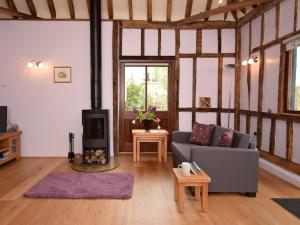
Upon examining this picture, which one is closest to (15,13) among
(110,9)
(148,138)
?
(110,9)

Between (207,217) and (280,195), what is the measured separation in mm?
1350

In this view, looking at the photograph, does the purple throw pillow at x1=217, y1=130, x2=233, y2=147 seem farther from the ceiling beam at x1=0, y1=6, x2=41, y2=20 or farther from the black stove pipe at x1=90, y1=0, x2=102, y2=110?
the ceiling beam at x1=0, y1=6, x2=41, y2=20

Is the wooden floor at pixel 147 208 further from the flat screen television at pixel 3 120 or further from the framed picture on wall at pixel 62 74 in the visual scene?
the framed picture on wall at pixel 62 74

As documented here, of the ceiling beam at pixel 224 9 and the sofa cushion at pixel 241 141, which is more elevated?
the ceiling beam at pixel 224 9

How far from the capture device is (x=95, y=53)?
18.0ft

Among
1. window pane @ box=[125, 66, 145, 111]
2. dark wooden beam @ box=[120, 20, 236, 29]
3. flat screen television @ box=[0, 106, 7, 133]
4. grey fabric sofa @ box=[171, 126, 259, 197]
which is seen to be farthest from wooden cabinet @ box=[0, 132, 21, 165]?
grey fabric sofa @ box=[171, 126, 259, 197]

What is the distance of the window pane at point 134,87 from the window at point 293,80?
3209 mm

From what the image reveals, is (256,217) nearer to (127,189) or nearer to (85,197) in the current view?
(127,189)

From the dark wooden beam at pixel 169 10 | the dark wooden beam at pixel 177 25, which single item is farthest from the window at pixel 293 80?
the dark wooden beam at pixel 169 10

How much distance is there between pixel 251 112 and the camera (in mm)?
5570

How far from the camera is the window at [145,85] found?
20.9 feet

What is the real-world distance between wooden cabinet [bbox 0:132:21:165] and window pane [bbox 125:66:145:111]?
2.54 m

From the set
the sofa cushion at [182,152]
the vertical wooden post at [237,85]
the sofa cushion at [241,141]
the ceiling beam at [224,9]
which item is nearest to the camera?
the sofa cushion at [241,141]

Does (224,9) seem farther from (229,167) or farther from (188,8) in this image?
(229,167)
